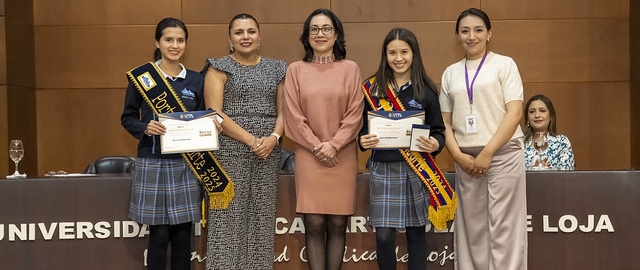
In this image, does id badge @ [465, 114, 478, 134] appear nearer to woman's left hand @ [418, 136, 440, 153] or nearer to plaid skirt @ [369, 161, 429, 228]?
woman's left hand @ [418, 136, 440, 153]

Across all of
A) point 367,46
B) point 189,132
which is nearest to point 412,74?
point 189,132

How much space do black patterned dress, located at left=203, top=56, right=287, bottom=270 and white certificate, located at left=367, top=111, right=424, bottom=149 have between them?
1.73 ft

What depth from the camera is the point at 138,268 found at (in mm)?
3832

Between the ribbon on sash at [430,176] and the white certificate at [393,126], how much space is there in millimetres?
68

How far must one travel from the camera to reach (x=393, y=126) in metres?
3.31

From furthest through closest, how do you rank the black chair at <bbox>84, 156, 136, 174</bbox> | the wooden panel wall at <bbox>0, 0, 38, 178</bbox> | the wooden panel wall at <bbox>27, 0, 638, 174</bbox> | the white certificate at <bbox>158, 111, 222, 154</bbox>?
the wooden panel wall at <bbox>27, 0, 638, 174</bbox> → the wooden panel wall at <bbox>0, 0, 38, 178</bbox> → the black chair at <bbox>84, 156, 136, 174</bbox> → the white certificate at <bbox>158, 111, 222, 154</bbox>

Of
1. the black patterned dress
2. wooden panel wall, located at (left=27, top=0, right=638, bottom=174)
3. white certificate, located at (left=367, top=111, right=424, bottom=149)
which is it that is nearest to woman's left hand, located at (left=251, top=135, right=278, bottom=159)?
the black patterned dress

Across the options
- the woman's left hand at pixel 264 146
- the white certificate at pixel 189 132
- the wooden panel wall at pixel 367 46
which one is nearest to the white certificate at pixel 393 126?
the woman's left hand at pixel 264 146

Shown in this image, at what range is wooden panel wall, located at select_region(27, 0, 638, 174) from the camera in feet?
19.7

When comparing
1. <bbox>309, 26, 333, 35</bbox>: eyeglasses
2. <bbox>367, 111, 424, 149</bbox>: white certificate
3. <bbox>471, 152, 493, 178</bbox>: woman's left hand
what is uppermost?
<bbox>309, 26, 333, 35</bbox>: eyeglasses

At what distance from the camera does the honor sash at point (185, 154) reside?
3342 millimetres

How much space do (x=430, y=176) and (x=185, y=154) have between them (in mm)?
1190

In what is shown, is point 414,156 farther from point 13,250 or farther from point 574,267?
point 13,250

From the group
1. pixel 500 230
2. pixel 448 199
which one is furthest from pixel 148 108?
pixel 500 230
